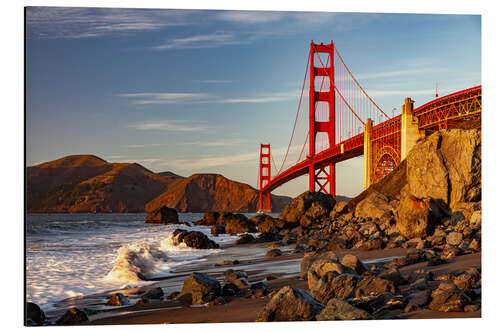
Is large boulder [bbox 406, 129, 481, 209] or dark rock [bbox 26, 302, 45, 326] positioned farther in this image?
large boulder [bbox 406, 129, 481, 209]

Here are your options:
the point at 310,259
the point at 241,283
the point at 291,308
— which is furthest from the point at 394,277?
the point at 241,283

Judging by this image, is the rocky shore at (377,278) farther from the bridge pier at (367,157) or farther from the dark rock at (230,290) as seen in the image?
the bridge pier at (367,157)

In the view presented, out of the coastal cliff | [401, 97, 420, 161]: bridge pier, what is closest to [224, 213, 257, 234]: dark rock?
the coastal cliff

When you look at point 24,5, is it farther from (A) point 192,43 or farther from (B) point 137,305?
(B) point 137,305

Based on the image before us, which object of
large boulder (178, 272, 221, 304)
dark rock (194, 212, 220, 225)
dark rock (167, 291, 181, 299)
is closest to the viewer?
large boulder (178, 272, 221, 304)

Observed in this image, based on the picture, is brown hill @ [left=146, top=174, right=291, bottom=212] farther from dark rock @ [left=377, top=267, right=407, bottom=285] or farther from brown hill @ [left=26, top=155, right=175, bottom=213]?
dark rock @ [left=377, top=267, right=407, bottom=285]

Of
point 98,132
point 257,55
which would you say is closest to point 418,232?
point 257,55

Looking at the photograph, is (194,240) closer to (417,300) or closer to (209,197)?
(417,300)
